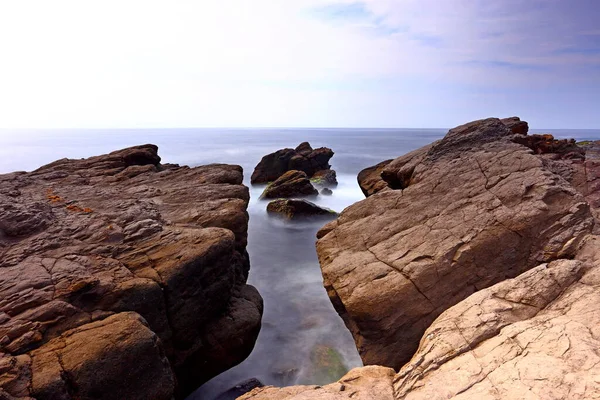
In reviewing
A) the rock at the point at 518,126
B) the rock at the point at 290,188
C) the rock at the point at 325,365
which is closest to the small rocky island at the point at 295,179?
the rock at the point at 290,188

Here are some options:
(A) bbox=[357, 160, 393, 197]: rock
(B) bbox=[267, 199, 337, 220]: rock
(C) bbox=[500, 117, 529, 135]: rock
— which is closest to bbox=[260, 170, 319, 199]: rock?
(B) bbox=[267, 199, 337, 220]: rock

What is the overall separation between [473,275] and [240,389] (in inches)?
362

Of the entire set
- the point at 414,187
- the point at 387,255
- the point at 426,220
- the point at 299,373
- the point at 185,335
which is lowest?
the point at 299,373

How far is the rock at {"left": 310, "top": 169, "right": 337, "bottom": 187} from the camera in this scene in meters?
50.2

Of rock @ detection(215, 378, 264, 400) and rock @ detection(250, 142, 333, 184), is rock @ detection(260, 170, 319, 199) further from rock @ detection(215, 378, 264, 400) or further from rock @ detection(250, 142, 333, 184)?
rock @ detection(215, 378, 264, 400)

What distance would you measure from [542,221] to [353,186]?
42947mm

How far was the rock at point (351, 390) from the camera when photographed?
6855mm

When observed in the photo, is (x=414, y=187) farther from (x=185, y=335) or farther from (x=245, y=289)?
(x=185, y=335)

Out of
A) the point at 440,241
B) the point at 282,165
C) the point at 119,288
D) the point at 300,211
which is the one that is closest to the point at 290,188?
the point at 300,211

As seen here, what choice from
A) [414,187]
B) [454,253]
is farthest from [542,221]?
[414,187]

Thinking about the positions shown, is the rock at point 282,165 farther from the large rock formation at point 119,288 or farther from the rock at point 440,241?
the rock at point 440,241

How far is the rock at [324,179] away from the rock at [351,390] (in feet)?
138

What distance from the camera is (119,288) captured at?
32.2 feet

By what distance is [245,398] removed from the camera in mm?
7801
